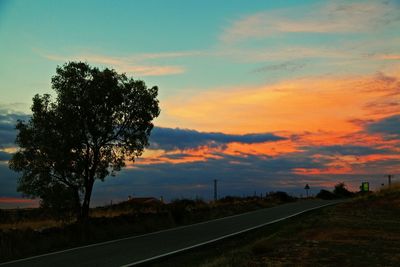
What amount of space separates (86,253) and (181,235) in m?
6.43

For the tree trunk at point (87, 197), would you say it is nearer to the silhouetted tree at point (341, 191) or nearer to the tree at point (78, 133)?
the tree at point (78, 133)

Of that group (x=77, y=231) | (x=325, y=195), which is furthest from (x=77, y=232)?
(x=325, y=195)

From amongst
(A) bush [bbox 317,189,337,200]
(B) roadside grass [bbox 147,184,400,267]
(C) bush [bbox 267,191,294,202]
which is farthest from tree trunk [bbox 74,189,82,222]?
(A) bush [bbox 317,189,337,200]

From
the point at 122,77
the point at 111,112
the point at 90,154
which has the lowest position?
the point at 90,154

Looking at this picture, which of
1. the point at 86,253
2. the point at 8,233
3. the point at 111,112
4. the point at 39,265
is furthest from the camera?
the point at 111,112

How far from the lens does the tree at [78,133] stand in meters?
25.3

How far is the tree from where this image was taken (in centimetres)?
2531

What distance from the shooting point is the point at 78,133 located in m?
25.9

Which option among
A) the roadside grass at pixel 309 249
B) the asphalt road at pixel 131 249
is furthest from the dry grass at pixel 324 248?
the asphalt road at pixel 131 249

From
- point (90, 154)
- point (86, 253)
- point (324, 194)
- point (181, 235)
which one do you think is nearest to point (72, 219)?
point (90, 154)

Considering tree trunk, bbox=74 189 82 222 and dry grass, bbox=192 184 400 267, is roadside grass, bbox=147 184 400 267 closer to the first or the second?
dry grass, bbox=192 184 400 267

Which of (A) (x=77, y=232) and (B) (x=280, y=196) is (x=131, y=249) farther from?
(B) (x=280, y=196)

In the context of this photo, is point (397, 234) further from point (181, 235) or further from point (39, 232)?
point (39, 232)

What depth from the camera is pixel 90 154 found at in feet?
87.3
